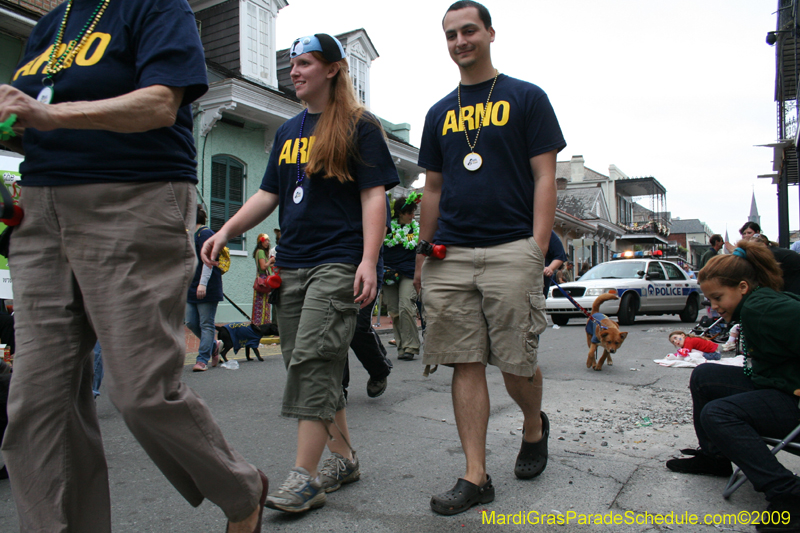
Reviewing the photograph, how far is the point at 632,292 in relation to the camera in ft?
43.4

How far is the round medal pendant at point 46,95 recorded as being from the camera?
5.81 ft

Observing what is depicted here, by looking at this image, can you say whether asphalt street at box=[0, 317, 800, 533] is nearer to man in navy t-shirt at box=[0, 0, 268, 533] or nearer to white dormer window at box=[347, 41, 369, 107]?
man in navy t-shirt at box=[0, 0, 268, 533]

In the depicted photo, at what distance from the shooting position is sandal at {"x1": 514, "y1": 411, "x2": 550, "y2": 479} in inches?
111

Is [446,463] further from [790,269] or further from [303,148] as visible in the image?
[790,269]

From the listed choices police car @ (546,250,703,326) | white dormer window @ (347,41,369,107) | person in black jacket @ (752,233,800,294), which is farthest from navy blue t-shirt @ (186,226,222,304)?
white dormer window @ (347,41,369,107)

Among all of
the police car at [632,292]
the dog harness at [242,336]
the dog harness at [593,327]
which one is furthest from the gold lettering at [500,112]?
the police car at [632,292]

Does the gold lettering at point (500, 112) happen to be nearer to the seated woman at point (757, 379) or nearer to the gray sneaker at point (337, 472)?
the seated woman at point (757, 379)

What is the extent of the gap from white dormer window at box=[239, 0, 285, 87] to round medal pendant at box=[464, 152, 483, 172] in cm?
1220

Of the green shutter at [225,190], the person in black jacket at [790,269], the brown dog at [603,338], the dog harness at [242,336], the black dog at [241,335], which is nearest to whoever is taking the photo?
the person in black jacket at [790,269]

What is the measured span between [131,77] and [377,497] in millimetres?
1865

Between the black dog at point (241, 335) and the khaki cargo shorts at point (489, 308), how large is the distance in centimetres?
426

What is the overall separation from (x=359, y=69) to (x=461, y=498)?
16633 millimetres

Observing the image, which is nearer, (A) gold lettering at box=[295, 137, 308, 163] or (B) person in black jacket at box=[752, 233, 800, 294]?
(A) gold lettering at box=[295, 137, 308, 163]

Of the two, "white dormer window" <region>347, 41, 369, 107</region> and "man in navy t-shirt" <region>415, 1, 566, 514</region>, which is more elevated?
"white dormer window" <region>347, 41, 369, 107</region>
